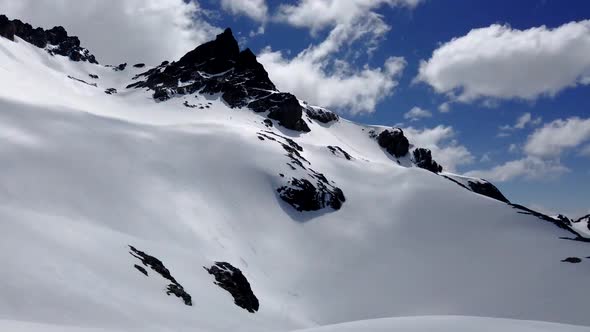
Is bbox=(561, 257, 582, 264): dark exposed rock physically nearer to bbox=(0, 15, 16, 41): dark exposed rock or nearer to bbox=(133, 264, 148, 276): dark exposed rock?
bbox=(133, 264, 148, 276): dark exposed rock

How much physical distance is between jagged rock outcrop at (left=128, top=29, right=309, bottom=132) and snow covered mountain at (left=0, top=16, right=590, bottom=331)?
19.5 m

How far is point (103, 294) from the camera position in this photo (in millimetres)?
19828

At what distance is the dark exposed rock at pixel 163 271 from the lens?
26594mm

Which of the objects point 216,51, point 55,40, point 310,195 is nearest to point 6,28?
point 55,40

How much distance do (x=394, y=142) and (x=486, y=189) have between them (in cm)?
3651

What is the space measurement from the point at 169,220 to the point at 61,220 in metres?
17.2

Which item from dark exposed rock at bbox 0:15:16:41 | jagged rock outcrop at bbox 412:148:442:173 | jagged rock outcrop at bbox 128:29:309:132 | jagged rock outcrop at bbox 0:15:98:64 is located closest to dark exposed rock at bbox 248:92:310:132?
jagged rock outcrop at bbox 128:29:309:132

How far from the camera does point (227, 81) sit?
452 feet

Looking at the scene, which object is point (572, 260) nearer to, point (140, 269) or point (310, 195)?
point (310, 195)

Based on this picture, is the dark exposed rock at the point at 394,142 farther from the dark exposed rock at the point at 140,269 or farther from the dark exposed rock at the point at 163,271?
the dark exposed rock at the point at 140,269

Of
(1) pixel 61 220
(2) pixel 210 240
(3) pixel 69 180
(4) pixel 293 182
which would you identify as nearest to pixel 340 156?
(4) pixel 293 182

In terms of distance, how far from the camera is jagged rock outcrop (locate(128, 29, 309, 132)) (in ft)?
419

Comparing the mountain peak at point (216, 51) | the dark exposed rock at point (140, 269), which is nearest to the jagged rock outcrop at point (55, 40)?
the mountain peak at point (216, 51)

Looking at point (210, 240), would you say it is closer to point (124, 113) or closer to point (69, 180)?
point (69, 180)
